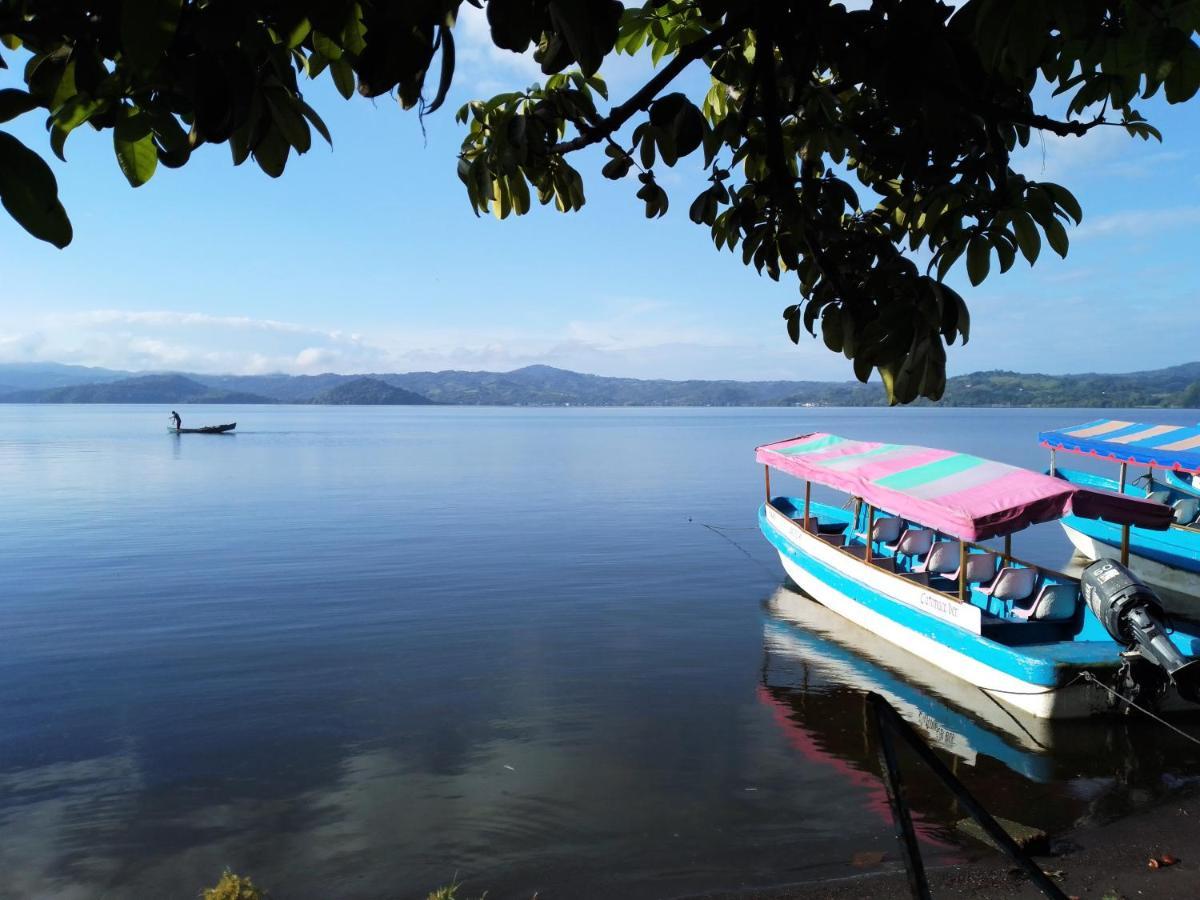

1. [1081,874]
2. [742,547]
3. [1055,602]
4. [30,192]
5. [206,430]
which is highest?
[30,192]

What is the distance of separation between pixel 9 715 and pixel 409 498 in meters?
30.3

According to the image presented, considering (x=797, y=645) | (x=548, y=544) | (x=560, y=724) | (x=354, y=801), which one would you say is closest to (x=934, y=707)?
(x=797, y=645)

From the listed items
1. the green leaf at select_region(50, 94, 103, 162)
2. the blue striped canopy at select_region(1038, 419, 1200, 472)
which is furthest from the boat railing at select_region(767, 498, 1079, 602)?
the green leaf at select_region(50, 94, 103, 162)

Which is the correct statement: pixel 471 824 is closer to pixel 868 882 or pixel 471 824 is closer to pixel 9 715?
pixel 868 882

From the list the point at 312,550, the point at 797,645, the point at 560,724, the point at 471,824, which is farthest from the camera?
the point at 312,550

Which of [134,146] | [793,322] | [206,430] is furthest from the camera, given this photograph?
[206,430]

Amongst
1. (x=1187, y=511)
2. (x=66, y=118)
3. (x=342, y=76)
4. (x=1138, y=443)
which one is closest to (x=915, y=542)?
(x=1187, y=511)

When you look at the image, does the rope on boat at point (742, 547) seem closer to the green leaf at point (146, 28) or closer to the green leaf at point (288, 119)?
the green leaf at point (288, 119)

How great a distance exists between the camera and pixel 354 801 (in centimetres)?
1099

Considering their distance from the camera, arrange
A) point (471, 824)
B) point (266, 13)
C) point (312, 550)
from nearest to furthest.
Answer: point (266, 13), point (471, 824), point (312, 550)

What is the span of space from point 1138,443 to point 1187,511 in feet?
7.19

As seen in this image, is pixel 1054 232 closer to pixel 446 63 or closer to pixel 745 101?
pixel 745 101

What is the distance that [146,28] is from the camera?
1203 millimetres

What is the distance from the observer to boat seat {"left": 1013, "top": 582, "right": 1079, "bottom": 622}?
14367 millimetres
